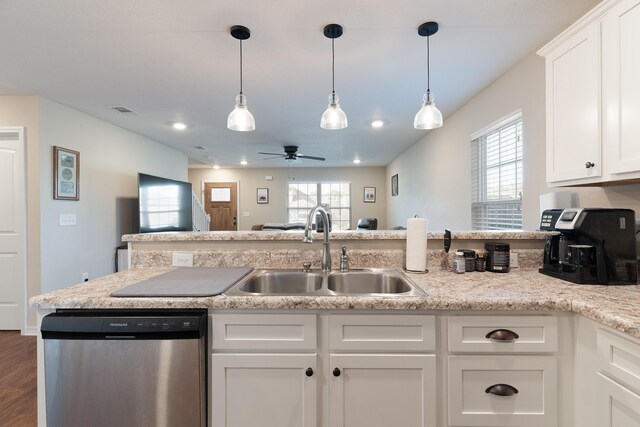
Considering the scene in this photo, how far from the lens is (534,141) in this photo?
7.25ft

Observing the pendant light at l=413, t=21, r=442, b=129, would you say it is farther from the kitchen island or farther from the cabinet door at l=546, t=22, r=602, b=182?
the kitchen island

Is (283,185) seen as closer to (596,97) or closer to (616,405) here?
(596,97)

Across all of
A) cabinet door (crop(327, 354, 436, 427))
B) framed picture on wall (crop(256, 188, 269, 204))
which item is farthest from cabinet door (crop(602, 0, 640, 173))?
framed picture on wall (crop(256, 188, 269, 204))

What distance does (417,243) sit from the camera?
1.59 metres

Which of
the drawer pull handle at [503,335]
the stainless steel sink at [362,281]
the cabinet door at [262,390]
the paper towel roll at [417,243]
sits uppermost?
the paper towel roll at [417,243]

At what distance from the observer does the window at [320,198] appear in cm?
825

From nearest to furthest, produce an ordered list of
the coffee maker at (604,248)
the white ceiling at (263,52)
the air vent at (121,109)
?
1. the coffee maker at (604,248)
2. the white ceiling at (263,52)
3. the air vent at (121,109)

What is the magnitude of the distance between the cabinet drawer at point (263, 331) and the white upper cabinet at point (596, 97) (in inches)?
56.6

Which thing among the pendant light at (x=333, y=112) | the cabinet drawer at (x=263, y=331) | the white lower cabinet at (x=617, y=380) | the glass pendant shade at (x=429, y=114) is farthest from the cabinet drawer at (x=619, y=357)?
the pendant light at (x=333, y=112)

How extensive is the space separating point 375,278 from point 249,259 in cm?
73

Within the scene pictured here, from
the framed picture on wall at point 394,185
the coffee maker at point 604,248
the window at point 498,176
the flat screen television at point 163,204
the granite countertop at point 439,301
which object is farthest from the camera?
the framed picture on wall at point 394,185

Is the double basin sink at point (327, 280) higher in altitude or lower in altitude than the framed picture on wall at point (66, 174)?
lower

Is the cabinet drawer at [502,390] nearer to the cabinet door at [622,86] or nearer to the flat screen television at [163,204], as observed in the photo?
the cabinet door at [622,86]

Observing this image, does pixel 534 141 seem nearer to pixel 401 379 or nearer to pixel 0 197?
pixel 401 379
